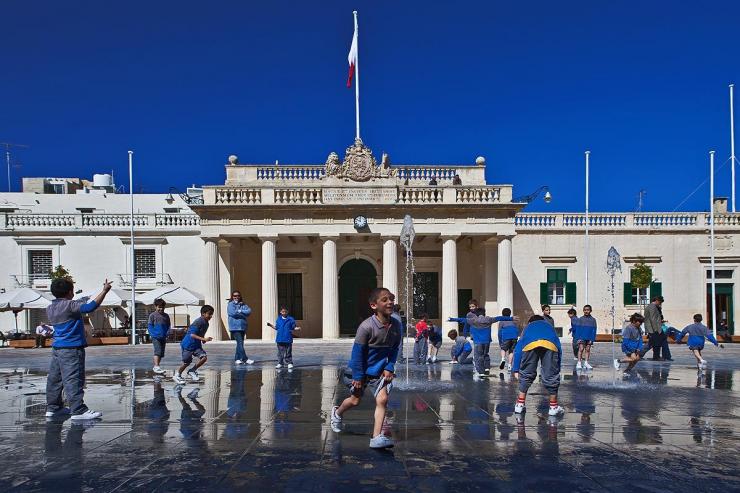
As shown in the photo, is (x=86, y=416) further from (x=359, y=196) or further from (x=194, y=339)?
(x=359, y=196)

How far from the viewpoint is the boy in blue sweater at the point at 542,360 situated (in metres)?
8.40

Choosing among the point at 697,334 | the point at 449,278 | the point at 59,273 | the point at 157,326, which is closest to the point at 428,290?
the point at 449,278

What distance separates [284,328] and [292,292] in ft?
55.4

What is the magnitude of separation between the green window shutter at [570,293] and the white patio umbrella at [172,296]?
19173mm

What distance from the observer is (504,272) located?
29156 mm

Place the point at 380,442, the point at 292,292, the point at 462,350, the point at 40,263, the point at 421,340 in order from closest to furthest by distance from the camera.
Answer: the point at 380,442 < the point at 462,350 < the point at 421,340 < the point at 40,263 < the point at 292,292

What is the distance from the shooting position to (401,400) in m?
10.1

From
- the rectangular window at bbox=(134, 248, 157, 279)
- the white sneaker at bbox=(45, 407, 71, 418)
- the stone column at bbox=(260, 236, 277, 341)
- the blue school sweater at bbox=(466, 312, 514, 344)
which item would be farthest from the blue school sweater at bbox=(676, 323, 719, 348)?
the rectangular window at bbox=(134, 248, 157, 279)

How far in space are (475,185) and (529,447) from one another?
2357 centimetres

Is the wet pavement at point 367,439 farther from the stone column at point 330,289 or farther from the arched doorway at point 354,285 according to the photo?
the arched doorway at point 354,285

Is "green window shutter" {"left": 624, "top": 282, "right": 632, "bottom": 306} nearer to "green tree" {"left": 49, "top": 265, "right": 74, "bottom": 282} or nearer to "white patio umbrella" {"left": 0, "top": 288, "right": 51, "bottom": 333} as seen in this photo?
"white patio umbrella" {"left": 0, "top": 288, "right": 51, "bottom": 333}

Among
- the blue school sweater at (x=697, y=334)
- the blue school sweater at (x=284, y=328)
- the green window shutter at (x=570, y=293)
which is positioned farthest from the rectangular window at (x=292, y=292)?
the blue school sweater at (x=697, y=334)

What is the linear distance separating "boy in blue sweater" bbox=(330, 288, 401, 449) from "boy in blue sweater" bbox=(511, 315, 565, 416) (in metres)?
2.84

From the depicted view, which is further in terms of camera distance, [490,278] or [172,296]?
[490,278]
